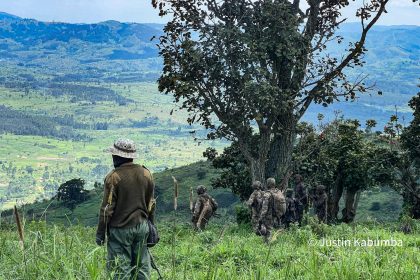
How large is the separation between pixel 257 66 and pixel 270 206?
893 cm

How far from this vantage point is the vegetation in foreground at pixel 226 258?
496cm

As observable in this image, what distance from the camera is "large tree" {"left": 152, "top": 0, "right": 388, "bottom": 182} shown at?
23703 mm

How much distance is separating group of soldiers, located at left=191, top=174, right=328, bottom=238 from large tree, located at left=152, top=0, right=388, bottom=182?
2.36 meters

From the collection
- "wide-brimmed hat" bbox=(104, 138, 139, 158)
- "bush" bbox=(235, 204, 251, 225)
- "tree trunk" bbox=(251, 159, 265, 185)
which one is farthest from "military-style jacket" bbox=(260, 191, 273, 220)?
"wide-brimmed hat" bbox=(104, 138, 139, 158)

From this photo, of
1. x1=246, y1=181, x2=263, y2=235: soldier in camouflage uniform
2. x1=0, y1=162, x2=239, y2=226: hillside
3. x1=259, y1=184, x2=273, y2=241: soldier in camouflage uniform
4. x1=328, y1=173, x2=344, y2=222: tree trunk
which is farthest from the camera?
x1=0, y1=162, x2=239, y2=226: hillside

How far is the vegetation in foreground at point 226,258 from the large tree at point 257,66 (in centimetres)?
594

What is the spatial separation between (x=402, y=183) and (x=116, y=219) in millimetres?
26444

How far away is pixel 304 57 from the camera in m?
24.5

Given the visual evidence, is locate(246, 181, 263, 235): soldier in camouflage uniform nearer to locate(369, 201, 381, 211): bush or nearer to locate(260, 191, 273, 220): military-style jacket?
locate(260, 191, 273, 220): military-style jacket

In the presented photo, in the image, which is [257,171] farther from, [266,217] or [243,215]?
[266,217]

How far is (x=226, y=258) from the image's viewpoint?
10914 mm

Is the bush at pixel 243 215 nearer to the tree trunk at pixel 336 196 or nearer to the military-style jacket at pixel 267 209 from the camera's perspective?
the military-style jacket at pixel 267 209

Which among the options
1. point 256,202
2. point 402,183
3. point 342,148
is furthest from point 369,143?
point 256,202
